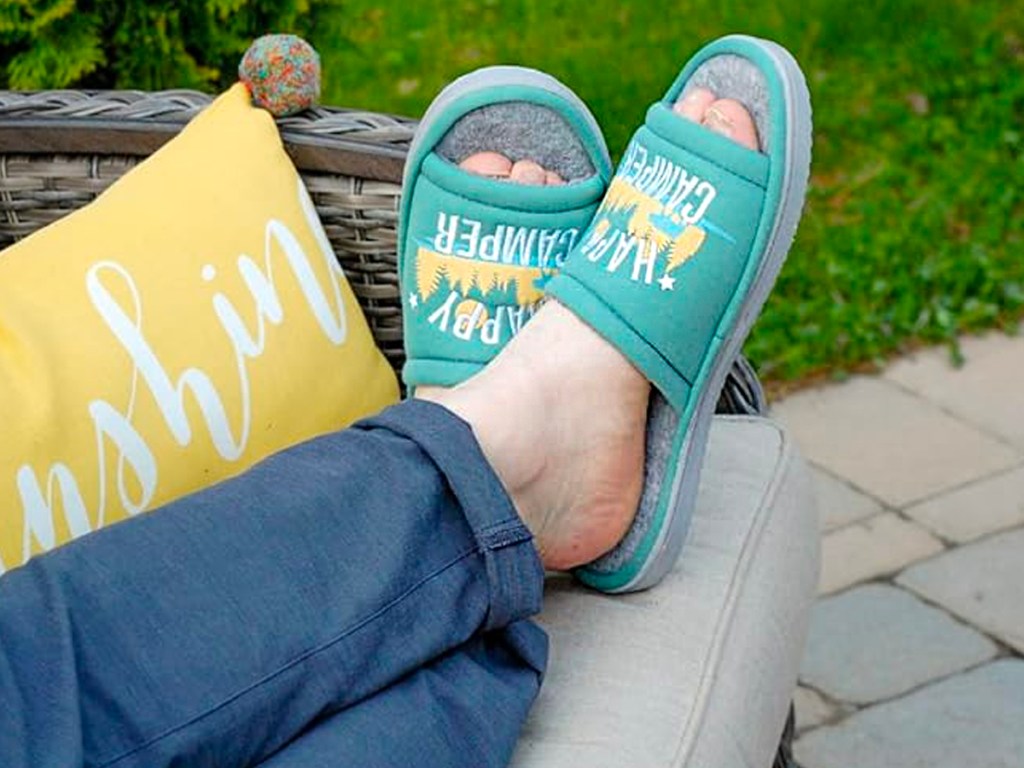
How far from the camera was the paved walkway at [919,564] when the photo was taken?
2092 mm

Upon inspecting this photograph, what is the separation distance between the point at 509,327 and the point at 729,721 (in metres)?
0.41

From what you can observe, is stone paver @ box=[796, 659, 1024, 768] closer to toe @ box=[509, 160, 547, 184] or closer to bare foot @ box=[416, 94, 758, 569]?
bare foot @ box=[416, 94, 758, 569]

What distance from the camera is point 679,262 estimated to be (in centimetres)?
143

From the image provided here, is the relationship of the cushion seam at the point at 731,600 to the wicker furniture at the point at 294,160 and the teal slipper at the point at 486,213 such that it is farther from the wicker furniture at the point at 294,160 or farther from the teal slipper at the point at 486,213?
the teal slipper at the point at 486,213

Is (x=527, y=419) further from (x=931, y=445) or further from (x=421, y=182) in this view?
(x=931, y=445)

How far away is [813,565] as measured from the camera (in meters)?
1.57

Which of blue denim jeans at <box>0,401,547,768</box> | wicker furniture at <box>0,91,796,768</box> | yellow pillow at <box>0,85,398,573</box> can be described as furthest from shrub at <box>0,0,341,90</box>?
blue denim jeans at <box>0,401,547,768</box>

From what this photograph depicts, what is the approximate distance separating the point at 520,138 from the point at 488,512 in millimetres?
416

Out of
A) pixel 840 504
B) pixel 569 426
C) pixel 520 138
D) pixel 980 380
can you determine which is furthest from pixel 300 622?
pixel 980 380

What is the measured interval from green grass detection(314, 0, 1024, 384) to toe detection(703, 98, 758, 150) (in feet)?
4.55

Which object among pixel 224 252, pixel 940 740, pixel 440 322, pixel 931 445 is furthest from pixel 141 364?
pixel 931 445

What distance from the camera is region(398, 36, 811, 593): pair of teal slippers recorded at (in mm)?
1423

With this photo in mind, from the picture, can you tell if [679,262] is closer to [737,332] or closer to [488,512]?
[737,332]

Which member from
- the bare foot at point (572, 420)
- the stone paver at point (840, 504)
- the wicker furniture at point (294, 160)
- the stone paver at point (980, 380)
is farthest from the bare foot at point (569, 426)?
the stone paver at point (980, 380)
